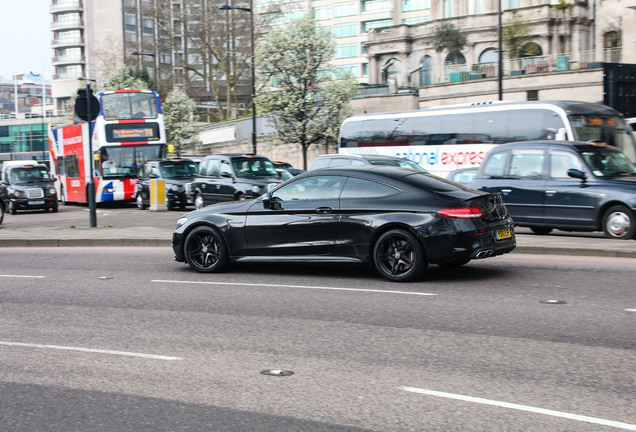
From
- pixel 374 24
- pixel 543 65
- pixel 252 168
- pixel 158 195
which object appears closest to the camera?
pixel 252 168

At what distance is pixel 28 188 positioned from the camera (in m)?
33.1

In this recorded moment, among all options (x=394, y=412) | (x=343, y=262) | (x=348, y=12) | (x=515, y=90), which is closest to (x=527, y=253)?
(x=343, y=262)

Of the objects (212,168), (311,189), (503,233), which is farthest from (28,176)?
(503,233)

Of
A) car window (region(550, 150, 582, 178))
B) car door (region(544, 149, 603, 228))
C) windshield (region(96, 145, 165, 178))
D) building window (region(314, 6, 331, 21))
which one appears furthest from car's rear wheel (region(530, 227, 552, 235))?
building window (region(314, 6, 331, 21))

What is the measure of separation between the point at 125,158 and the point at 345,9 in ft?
196

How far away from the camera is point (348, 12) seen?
88.2 metres

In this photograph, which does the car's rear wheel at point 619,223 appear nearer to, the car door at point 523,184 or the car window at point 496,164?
the car door at point 523,184

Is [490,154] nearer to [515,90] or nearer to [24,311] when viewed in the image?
[24,311]

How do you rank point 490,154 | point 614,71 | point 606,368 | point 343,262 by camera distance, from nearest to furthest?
point 606,368 < point 343,262 < point 490,154 < point 614,71

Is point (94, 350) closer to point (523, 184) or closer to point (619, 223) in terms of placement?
point (619, 223)

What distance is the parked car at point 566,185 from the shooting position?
1452 centimetres

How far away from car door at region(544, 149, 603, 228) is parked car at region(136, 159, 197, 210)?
16456 mm

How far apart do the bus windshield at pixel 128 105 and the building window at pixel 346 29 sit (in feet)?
187

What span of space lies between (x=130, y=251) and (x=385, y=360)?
9.92m
